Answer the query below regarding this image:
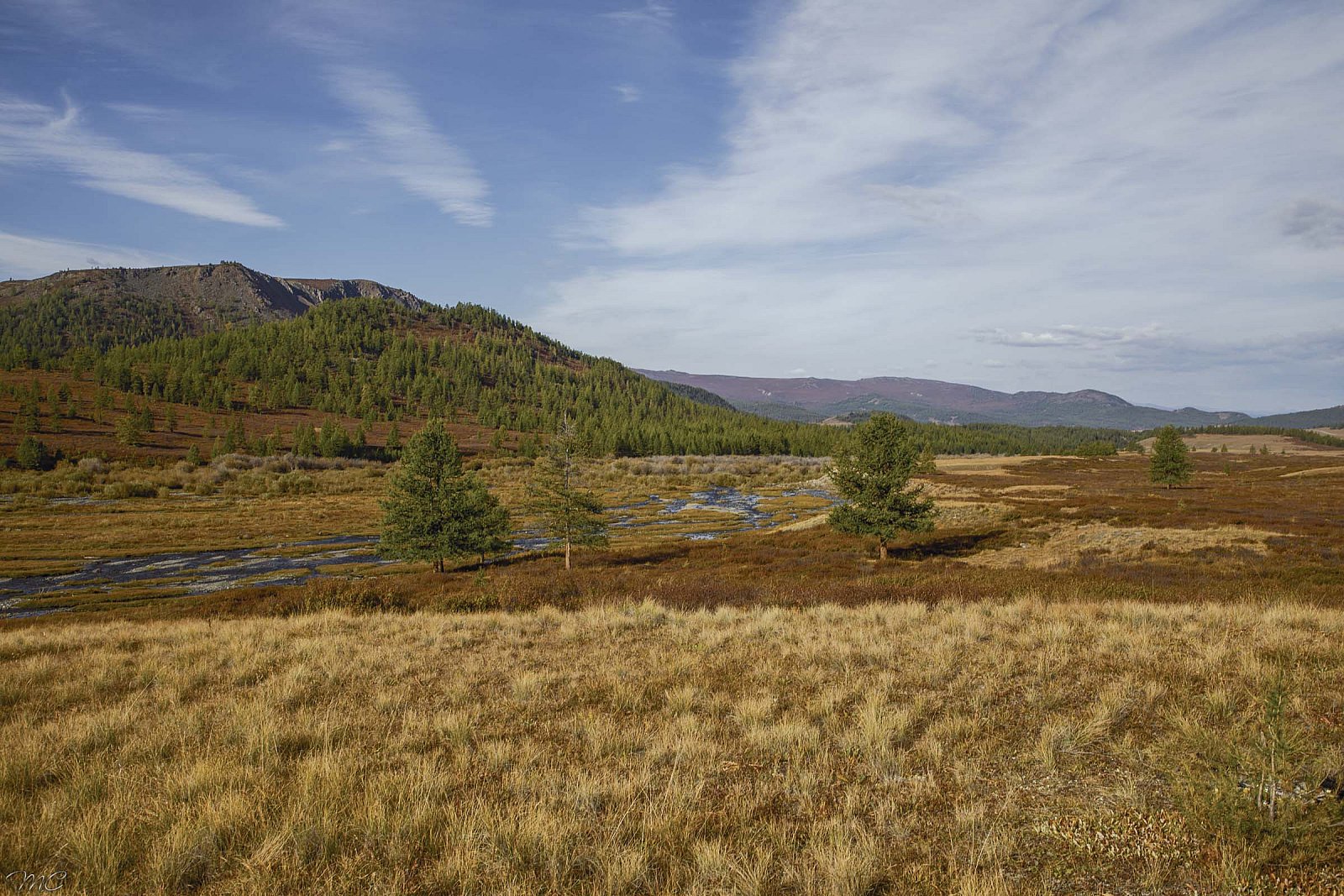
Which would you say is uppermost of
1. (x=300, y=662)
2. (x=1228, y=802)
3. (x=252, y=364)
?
(x=252, y=364)

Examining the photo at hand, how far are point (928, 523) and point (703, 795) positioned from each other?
29.0 meters

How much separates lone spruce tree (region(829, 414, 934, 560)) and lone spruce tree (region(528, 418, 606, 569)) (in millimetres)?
14315

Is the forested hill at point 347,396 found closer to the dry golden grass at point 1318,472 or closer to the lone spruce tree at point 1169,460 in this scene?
the dry golden grass at point 1318,472

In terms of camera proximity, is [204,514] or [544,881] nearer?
[544,881]

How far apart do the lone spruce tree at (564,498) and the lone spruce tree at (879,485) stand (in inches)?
564

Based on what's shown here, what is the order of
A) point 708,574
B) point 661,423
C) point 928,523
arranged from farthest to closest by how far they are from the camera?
point 661,423 → point 928,523 → point 708,574

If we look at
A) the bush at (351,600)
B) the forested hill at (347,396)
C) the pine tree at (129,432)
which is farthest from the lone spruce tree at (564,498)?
the pine tree at (129,432)

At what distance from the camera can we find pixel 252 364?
570 feet

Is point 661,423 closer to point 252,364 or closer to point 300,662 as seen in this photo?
point 252,364

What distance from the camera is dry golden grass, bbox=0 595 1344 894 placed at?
4.30 meters

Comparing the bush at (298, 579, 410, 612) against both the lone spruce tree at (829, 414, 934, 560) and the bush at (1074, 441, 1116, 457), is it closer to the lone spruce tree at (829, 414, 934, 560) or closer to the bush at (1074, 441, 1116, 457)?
the lone spruce tree at (829, 414, 934, 560)

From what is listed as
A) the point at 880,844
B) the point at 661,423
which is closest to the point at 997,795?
the point at 880,844

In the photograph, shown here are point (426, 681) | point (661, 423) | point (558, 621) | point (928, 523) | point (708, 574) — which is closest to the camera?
point (426, 681)

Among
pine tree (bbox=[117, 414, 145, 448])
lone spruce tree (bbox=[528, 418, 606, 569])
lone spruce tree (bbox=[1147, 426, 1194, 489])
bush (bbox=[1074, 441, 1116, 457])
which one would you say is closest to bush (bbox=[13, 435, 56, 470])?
pine tree (bbox=[117, 414, 145, 448])
